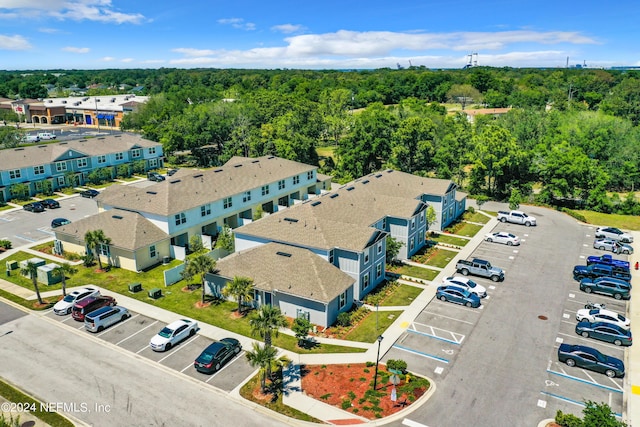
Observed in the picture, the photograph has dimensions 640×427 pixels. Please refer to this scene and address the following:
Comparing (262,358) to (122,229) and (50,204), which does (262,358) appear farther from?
(50,204)

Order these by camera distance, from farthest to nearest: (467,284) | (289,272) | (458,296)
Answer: (467,284)
(458,296)
(289,272)

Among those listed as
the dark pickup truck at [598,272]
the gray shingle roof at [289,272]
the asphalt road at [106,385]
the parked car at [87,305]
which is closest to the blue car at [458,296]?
the gray shingle roof at [289,272]

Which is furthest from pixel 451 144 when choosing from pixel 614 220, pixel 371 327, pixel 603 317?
pixel 371 327

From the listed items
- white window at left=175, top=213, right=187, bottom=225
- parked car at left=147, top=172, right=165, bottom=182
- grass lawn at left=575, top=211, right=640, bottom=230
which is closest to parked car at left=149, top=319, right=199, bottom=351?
white window at left=175, top=213, right=187, bottom=225

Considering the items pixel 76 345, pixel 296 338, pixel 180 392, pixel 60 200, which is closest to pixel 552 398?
pixel 296 338

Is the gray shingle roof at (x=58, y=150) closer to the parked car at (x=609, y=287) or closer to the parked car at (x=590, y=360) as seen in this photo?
the parked car at (x=590, y=360)

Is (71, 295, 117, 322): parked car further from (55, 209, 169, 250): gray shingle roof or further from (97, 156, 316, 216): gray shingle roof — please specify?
(97, 156, 316, 216): gray shingle roof

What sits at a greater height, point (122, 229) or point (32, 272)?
point (122, 229)

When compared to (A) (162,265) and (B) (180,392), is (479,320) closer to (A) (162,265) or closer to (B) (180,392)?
(B) (180,392)
